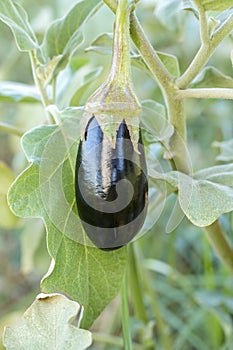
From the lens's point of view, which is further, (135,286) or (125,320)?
(135,286)

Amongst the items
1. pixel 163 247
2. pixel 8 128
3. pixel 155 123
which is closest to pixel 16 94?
pixel 8 128

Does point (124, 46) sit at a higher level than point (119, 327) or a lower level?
higher

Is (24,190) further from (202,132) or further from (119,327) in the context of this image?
(202,132)

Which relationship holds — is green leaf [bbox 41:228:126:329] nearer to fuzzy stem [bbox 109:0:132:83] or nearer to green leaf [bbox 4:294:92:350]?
green leaf [bbox 4:294:92:350]

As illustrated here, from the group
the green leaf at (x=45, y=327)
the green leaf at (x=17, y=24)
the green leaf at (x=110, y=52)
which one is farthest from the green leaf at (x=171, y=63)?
the green leaf at (x=45, y=327)

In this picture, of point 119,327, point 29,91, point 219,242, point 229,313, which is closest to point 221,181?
point 219,242

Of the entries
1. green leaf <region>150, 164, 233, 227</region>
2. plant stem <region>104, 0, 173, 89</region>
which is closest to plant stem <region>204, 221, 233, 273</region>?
green leaf <region>150, 164, 233, 227</region>

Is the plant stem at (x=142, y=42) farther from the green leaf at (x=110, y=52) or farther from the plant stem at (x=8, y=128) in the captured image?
the plant stem at (x=8, y=128)

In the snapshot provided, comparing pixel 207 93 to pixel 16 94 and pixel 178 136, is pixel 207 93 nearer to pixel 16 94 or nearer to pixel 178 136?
pixel 178 136
